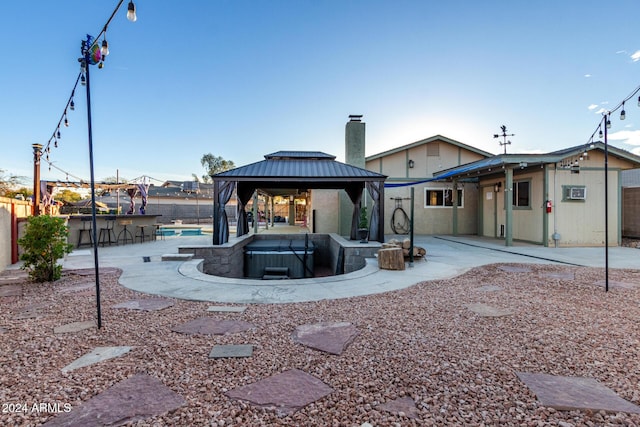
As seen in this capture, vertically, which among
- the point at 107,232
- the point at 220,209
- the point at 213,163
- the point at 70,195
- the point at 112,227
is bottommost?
the point at 107,232

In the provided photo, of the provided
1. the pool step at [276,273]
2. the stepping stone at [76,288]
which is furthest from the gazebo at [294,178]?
the stepping stone at [76,288]

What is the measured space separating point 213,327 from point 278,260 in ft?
21.1

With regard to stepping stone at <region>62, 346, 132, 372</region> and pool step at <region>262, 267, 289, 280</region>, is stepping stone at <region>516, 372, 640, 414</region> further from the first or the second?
pool step at <region>262, 267, 289, 280</region>

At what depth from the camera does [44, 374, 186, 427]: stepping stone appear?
154 cm

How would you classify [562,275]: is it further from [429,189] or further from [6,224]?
[6,224]

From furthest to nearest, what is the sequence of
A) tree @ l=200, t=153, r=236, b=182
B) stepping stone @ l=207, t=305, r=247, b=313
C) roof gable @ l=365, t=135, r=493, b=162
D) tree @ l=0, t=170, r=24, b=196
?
tree @ l=200, t=153, r=236, b=182 < tree @ l=0, t=170, r=24, b=196 < roof gable @ l=365, t=135, r=493, b=162 < stepping stone @ l=207, t=305, r=247, b=313

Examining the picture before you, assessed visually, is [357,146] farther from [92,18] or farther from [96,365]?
[96,365]

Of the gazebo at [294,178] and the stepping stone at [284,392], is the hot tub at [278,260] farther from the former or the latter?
the stepping stone at [284,392]

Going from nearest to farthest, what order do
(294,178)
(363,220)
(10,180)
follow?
(294,178) < (363,220) < (10,180)

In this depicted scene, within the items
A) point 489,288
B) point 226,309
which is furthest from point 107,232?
point 489,288

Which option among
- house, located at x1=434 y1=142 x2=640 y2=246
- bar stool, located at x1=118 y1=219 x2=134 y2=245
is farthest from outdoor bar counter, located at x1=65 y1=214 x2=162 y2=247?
house, located at x1=434 y1=142 x2=640 y2=246

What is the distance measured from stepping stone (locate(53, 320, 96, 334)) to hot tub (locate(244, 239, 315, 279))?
6.11 meters

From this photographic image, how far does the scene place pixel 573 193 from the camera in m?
9.12

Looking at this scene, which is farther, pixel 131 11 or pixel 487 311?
pixel 487 311
